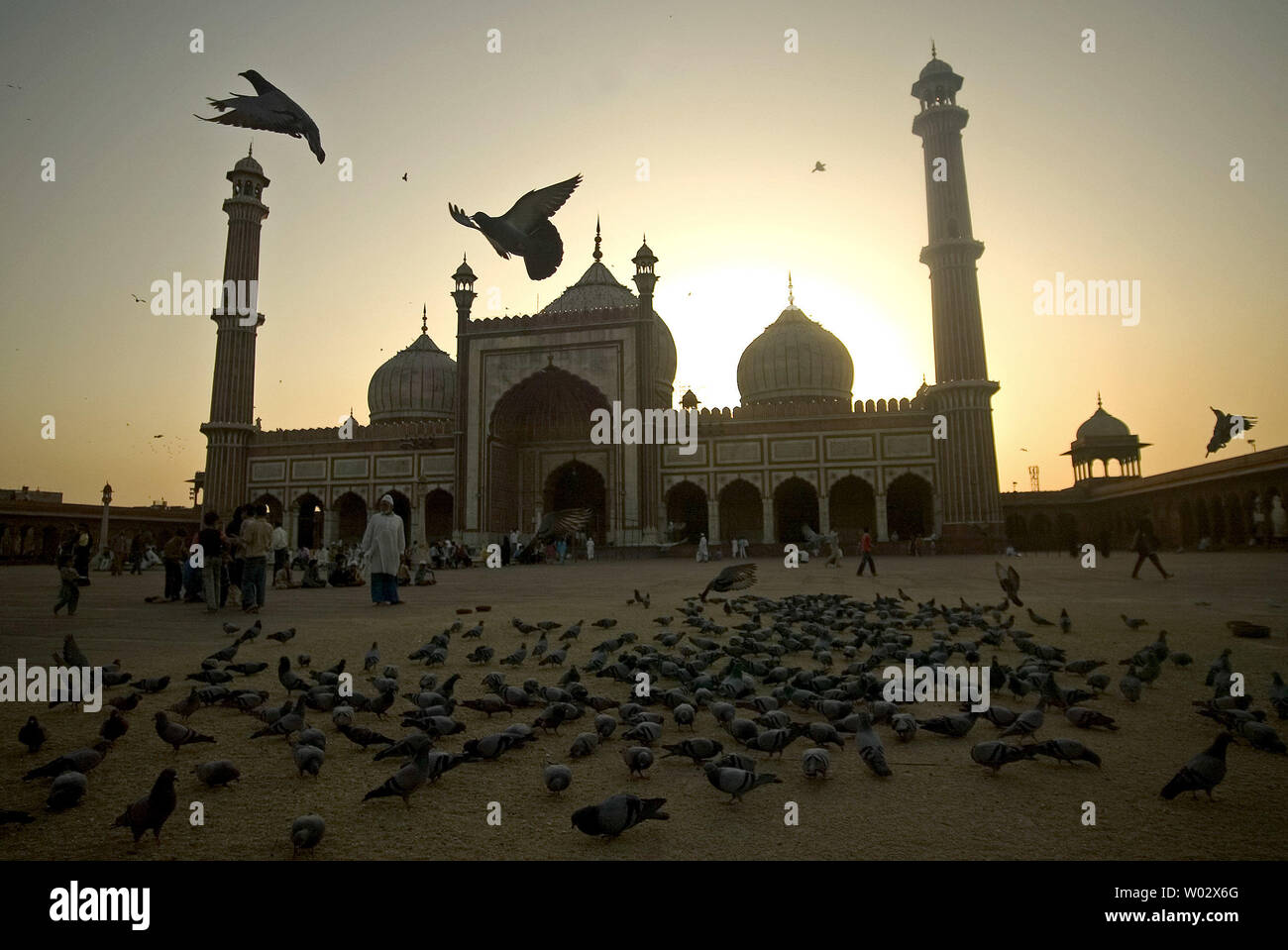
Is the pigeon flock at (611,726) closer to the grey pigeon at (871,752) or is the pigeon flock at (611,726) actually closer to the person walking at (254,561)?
the grey pigeon at (871,752)

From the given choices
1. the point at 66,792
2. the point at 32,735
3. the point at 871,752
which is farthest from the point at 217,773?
the point at 871,752

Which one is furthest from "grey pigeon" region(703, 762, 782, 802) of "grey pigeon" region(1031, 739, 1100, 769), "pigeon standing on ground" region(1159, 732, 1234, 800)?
"pigeon standing on ground" region(1159, 732, 1234, 800)

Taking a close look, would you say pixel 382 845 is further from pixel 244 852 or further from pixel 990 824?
pixel 990 824

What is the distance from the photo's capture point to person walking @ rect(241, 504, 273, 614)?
8695mm

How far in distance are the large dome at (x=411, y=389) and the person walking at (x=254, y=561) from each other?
99.2ft

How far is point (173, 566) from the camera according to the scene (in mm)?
10367

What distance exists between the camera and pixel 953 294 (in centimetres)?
2823

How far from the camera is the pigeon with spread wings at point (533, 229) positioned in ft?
28.6

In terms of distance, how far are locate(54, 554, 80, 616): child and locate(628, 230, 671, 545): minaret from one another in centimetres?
2171

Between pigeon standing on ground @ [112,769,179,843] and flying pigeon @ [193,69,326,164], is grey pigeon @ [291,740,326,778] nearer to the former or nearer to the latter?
pigeon standing on ground @ [112,769,179,843]

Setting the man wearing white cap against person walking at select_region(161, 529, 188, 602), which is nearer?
the man wearing white cap

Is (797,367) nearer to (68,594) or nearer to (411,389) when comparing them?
(411,389)
